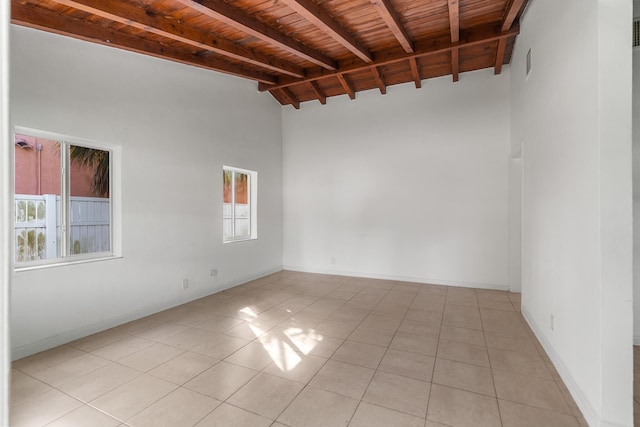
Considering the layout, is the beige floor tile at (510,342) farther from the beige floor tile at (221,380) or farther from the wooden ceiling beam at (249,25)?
the wooden ceiling beam at (249,25)

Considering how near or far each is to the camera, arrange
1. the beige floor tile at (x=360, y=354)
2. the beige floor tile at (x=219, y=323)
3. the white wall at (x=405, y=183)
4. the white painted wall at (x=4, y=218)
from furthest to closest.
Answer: the white wall at (x=405, y=183) < the beige floor tile at (x=219, y=323) < the beige floor tile at (x=360, y=354) < the white painted wall at (x=4, y=218)

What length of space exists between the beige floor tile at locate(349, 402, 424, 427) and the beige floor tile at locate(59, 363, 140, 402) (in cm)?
187

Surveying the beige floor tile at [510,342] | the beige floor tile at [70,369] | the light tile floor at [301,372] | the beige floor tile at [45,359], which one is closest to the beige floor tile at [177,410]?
the light tile floor at [301,372]

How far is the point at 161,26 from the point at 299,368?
3.77 m

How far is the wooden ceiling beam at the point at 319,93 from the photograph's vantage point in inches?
228

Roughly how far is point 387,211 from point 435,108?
202 cm

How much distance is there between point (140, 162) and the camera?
367cm

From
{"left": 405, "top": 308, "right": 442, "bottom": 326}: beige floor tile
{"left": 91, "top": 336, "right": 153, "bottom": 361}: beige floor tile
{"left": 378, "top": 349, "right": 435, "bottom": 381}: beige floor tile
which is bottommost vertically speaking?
{"left": 378, "top": 349, "right": 435, "bottom": 381}: beige floor tile

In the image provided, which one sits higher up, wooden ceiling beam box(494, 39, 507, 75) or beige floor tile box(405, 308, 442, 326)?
wooden ceiling beam box(494, 39, 507, 75)

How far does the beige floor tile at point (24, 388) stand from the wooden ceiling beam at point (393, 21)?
15.0ft

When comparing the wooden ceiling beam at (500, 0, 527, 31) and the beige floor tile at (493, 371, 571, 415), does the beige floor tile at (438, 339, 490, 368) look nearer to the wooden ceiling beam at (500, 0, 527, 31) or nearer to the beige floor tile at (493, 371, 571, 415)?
the beige floor tile at (493, 371, 571, 415)

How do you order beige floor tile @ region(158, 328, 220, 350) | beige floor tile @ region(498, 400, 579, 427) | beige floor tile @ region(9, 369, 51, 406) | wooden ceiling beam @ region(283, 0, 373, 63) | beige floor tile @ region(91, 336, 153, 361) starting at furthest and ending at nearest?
1. wooden ceiling beam @ region(283, 0, 373, 63)
2. beige floor tile @ region(158, 328, 220, 350)
3. beige floor tile @ region(91, 336, 153, 361)
4. beige floor tile @ region(9, 369, 51, 406)
5. beige floor tile @ region(498, 400, 579, 427)

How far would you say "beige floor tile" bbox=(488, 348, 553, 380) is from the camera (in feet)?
8.23

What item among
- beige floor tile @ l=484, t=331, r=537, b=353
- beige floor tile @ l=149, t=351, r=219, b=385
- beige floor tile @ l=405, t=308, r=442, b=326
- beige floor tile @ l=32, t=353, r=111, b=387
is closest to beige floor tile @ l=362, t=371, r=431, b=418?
beige floor tile @ l=484, t=331, r=537, b=353
